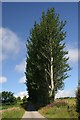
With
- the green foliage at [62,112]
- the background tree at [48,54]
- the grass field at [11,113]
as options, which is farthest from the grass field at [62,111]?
the background tree at [48,54]

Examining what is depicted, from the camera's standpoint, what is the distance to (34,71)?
5278cm

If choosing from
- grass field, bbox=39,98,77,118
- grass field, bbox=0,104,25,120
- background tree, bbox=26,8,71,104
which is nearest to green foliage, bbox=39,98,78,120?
grass field, bbox=39,98,77,118

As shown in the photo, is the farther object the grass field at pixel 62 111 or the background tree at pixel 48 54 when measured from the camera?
the background tree at pixel 48 54

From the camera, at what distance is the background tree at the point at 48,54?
47.8 meters

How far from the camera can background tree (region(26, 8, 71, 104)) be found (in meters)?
47.8

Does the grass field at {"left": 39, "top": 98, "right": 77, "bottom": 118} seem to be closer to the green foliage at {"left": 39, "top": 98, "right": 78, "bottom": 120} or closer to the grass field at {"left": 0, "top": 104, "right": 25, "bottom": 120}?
the green foliage at {"left": 39, "top": 98, "right": 78, "bottom": 120}

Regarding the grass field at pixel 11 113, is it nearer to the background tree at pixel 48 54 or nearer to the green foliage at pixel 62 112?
the green foliage at pixel 62 112

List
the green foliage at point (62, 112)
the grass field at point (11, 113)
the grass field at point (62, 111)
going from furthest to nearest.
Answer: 1. the grass field at point (11, 113)
2. the grass field at point (62, 111)
3. the green foliage at point (62, 112)

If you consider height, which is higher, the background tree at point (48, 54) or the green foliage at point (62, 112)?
the background tree at point (48, 54)

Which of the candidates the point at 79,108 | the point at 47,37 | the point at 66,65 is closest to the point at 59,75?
the point at 66,65

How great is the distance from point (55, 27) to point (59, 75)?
8.25 metres

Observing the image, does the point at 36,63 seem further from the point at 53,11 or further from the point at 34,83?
the point at 53,11

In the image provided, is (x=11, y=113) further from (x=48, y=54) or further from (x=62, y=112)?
(x=48, y=54)

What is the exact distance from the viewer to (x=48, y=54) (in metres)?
48.4
